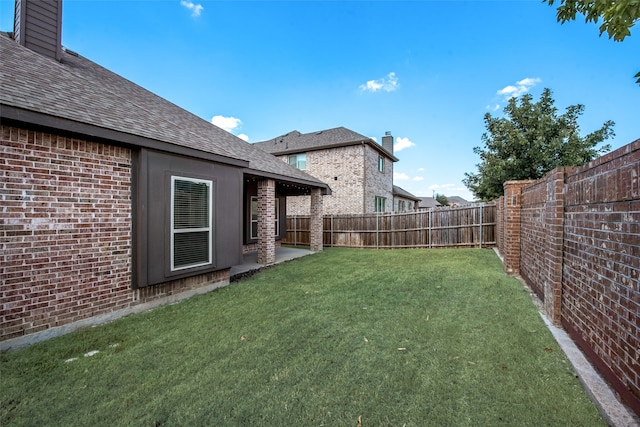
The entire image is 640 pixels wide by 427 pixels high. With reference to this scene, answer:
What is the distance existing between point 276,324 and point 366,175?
15.0m

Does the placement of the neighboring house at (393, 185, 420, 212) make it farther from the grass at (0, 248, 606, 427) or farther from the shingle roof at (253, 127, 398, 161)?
the grass at (0, 248, 606, 427)

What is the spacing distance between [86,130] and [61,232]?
152 cm

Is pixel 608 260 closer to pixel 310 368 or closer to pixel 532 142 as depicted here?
pixel 310 368

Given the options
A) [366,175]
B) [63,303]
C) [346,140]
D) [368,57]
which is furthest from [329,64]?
[63,303]

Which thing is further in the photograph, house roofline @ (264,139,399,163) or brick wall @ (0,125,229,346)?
house roofline @ (264,139,399,163)

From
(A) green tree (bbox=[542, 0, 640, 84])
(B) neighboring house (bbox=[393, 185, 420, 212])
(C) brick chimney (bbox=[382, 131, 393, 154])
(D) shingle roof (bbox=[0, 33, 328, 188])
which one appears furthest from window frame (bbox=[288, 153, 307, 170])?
(A) green tree (bbox=[542, 0, 640, 84])

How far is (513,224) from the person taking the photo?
6379mm

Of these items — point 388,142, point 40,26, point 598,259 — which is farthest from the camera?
point 388,142

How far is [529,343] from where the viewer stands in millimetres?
3186

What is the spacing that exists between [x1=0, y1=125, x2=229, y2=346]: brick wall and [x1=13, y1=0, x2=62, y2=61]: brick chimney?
12.5ft

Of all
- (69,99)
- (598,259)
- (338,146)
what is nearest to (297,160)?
(338,146)

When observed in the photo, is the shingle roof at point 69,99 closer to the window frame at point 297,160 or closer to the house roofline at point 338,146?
the house roofline at point 338,146

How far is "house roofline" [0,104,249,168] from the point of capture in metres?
3.39

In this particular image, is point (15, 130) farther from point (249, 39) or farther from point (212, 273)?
point (249, 39)
